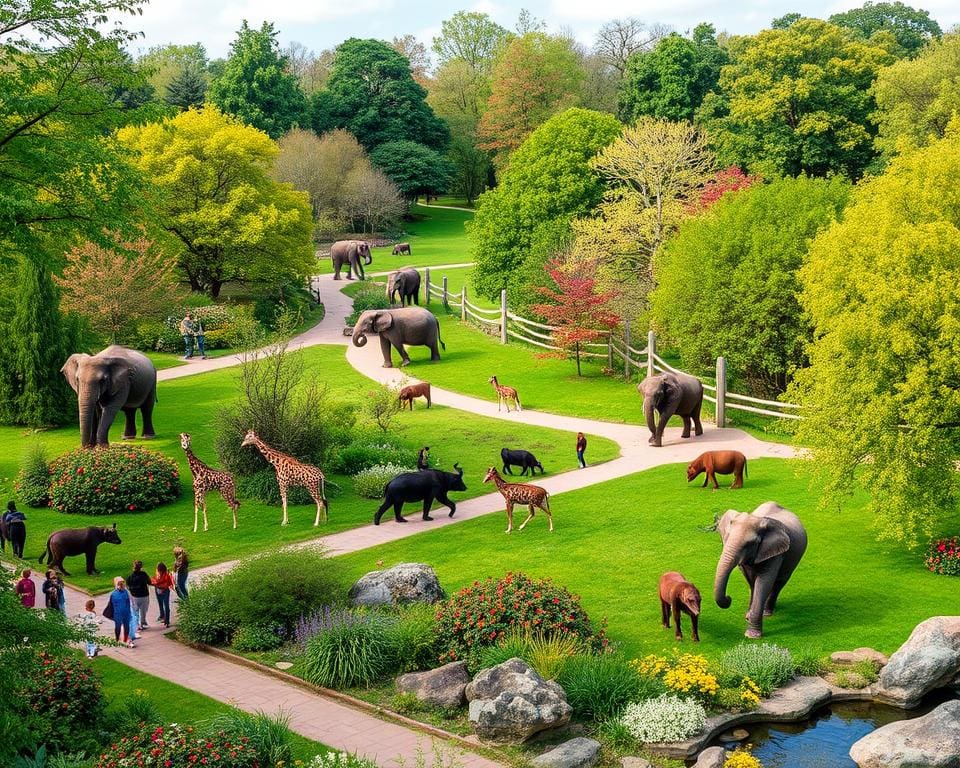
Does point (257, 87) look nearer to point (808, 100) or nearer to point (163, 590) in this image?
point (808, 100)

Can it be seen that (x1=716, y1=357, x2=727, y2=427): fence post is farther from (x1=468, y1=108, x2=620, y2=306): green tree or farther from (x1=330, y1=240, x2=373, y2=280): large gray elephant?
(x1=330, y1=240, x2=373, y2=280): large gray elephant

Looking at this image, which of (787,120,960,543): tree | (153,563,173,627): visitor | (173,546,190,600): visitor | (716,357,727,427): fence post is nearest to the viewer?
(153,563,173,627): visitor

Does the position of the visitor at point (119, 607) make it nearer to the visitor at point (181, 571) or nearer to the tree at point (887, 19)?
the visitor at point (181, 571)

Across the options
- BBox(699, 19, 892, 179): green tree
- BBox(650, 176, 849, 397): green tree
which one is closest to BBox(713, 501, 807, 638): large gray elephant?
BBox(650, 176, 849, 397): green tree

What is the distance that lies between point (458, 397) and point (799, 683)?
22.4 metres

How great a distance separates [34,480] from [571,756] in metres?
17.7

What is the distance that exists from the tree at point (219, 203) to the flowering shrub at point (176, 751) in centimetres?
3554

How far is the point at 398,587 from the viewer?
62.8 ft

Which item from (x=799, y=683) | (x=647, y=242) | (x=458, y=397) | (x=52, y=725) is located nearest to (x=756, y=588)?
(x=799, y=683)

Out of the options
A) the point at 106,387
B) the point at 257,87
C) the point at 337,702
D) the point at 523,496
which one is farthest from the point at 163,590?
the point at 257,87

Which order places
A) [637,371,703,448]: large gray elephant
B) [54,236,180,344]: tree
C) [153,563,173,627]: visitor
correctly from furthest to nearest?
[54,236,180,344]: tree
[637,371,703,448]: large gray elephant
[153,563,173,627]: visitor

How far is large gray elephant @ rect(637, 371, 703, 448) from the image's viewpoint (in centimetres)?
3042

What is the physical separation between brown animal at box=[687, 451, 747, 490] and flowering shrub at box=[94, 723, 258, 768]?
50.7 ft

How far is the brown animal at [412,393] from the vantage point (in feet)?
115
